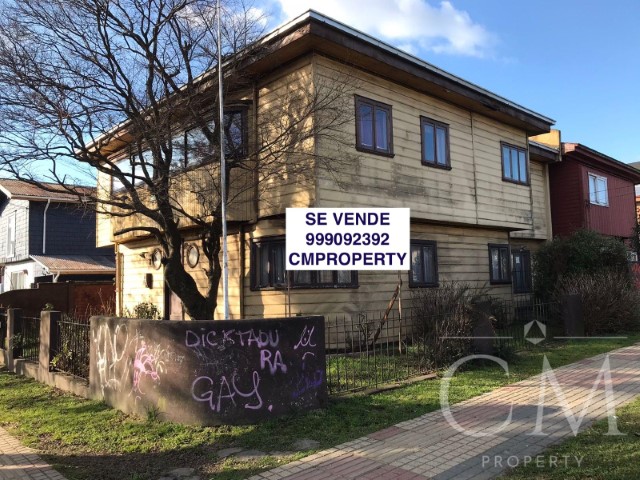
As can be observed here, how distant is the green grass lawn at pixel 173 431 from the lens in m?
5.16

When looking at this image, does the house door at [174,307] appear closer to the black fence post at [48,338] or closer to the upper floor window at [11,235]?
the black fence post at [48,338]

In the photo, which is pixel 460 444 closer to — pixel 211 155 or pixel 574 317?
pixel 211 155

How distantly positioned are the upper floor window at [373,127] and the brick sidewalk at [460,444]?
20.2 feet

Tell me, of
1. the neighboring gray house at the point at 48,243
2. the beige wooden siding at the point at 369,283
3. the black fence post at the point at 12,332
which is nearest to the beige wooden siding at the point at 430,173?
the beige wooden siding at the point at 369,283

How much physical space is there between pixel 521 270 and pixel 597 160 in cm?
746

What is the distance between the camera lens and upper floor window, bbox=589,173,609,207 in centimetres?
2200

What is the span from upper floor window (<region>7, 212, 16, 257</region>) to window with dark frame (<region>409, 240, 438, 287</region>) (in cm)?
2078

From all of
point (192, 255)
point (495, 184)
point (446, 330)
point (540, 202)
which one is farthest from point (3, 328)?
point (540, 202)

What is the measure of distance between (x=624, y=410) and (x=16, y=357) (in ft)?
36.8

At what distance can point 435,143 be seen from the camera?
13602 millimetres

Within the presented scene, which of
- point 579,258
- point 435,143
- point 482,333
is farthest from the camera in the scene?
point 579,258

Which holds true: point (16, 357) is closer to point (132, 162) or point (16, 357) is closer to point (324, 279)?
point (132, 162)

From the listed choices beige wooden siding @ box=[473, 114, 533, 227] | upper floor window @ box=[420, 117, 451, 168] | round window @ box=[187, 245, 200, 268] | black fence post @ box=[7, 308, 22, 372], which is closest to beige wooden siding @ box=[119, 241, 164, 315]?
round window @ box=[187, 245, 200, 268]

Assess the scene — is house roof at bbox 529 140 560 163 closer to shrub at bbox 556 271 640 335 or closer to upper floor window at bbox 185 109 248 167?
shrub at bbox 556 271 640 335
